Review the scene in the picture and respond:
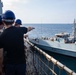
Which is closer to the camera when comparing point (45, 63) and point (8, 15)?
point (8, 15)

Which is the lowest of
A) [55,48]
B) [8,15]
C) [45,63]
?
[55,48]

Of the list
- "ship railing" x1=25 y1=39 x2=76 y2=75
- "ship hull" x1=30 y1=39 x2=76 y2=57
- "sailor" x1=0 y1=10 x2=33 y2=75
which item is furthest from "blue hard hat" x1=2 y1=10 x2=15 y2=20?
"ship hull" x1=30 y1=39 x2=76 y2=57

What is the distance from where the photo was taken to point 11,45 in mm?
3475

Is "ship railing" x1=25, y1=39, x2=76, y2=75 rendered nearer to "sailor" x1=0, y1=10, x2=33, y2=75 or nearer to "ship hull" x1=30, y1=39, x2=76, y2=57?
"sailor" x1=0, y1=10, x2=33, y2=75

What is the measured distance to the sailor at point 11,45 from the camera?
3453mm

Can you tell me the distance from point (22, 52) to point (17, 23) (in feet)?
8.26

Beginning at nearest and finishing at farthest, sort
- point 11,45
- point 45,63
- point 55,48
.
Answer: point 11,45 → point 45,63 → point 55,48

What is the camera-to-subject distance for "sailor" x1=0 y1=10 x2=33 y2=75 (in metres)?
3.45

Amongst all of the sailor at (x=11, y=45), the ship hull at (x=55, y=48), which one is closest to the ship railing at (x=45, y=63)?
the sailor at (x=11, y=45)

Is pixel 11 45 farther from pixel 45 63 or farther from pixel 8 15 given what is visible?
pixel 45 63

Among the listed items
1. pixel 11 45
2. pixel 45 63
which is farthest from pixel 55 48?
pixel 11 45

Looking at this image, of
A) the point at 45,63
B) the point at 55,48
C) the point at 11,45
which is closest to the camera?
the point at 11,45

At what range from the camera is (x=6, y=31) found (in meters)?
3.46

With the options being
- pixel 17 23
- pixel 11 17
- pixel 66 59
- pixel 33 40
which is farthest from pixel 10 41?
pixel 33 40
